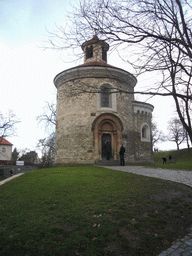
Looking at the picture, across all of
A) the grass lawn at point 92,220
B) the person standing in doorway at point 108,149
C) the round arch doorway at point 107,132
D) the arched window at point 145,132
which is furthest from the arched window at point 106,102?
the grass lawn at point 92,220

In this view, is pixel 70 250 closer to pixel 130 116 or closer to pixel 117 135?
pixel 117 135

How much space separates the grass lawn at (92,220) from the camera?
10.6 feet

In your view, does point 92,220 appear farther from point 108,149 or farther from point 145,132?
point 145,132

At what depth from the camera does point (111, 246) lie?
10.8ft

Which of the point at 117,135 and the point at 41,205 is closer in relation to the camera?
the point at 41,205

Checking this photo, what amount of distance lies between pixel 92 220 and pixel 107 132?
41.8 feet

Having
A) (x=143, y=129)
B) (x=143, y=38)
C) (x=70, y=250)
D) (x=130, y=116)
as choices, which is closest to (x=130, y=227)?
(x=70, y=250)

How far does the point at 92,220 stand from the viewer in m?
4.01

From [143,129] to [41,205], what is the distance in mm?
16452

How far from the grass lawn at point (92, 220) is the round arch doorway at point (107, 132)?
9.78m

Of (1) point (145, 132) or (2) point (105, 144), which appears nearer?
(2) point (105, 144)

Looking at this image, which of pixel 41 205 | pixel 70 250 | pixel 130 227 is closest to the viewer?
pixel 70 250

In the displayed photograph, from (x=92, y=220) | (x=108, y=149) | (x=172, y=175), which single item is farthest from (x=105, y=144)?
(x=92, y=220)

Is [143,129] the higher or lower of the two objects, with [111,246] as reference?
higher
